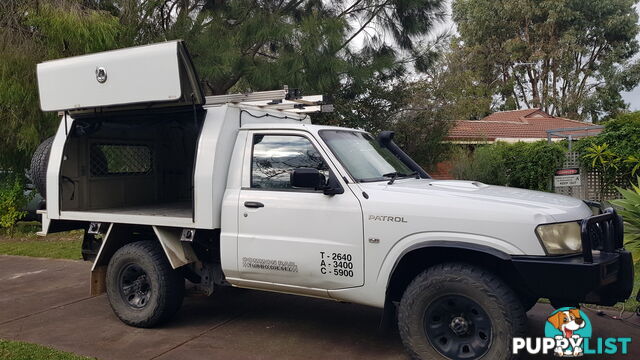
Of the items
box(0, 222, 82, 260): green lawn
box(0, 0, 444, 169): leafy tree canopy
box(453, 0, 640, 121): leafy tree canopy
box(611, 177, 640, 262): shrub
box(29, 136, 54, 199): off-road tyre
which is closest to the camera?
box(29, 136, 54, 199): off-road tyre

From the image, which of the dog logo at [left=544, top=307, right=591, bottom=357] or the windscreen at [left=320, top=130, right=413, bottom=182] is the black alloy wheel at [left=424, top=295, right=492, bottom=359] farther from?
the windscreen at [left=320, top=130, right=413, bottom=182]

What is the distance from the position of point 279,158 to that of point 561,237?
8.12 ft

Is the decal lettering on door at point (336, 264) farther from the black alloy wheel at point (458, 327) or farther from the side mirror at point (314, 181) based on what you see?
the black alloy wheel at point (458, 327)

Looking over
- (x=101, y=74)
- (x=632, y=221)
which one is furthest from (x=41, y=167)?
(x=632, y=221)

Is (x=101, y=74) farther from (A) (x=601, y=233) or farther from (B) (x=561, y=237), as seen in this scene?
(A) (x=601, y=233)

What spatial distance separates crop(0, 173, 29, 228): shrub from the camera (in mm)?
12039

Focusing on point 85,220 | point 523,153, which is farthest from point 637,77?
point 85,220

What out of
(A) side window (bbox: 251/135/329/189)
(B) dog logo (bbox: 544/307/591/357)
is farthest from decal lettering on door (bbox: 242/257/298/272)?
(B) dog logo (bbox: 544/307/591/357)

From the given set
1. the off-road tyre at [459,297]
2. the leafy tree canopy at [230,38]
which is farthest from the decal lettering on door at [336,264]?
the leafy tree canopy at [230,38]

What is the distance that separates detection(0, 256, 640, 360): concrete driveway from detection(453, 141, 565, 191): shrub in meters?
6.24

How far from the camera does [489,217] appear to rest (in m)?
4.01

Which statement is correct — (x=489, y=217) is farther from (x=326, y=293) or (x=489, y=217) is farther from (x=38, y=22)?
(x=38, y=22)

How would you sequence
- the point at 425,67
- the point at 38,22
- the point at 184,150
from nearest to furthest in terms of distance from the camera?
the point at 184,150 < the point at 38,22 < the point at 425,67

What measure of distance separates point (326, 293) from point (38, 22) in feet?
26.9
